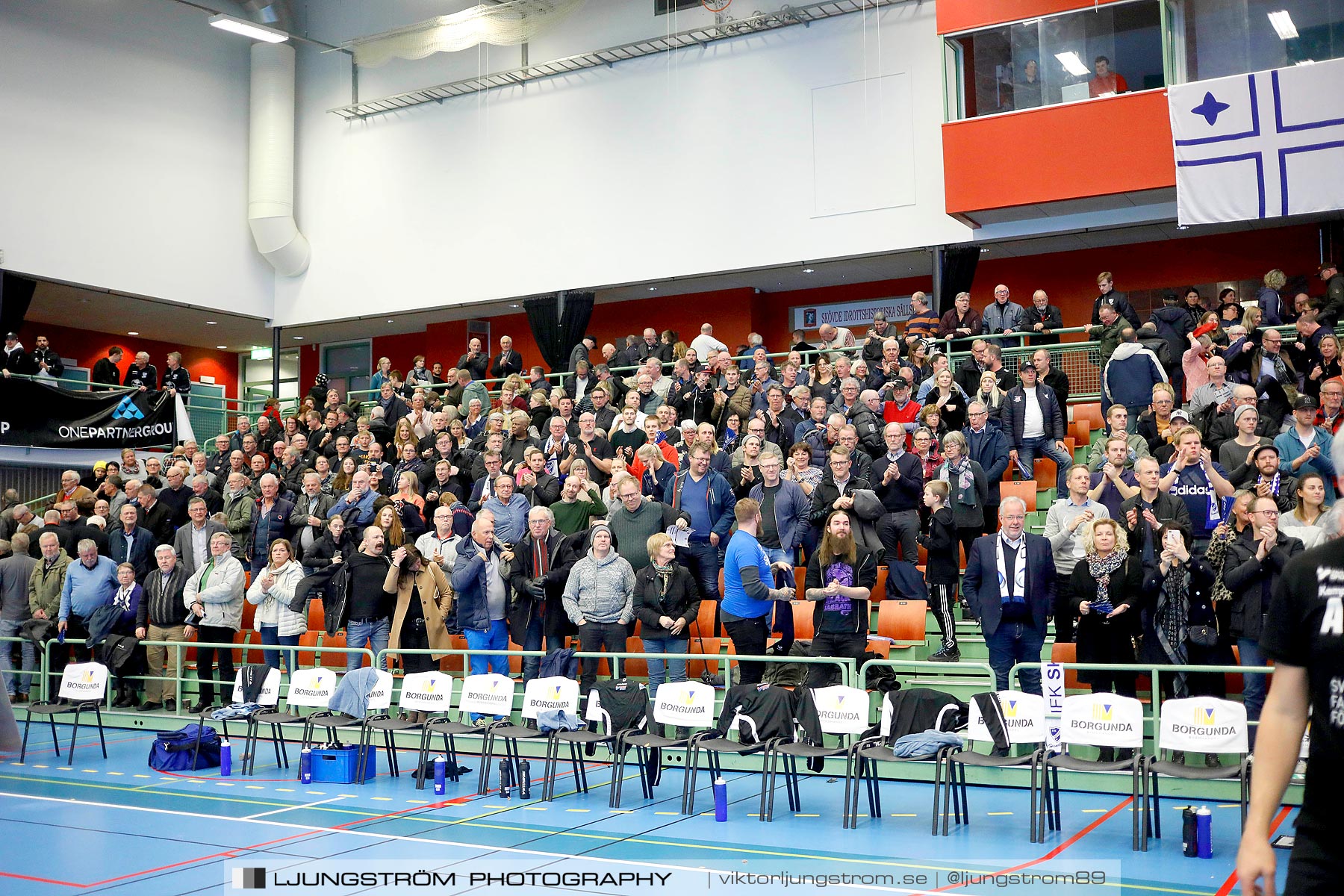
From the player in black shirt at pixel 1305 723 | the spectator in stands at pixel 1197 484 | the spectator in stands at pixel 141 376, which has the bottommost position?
the player in black shirt at pixel 1305 723

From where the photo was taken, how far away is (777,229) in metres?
18.6

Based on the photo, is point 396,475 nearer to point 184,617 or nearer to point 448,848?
point 184,617

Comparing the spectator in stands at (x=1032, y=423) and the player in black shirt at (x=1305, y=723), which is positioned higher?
the spectator in stands at (x=1032, y=423)

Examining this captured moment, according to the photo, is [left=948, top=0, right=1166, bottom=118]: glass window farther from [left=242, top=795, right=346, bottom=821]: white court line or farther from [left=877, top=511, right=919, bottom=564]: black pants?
[left=242, top=795, right=346, bottom=821]: white court line

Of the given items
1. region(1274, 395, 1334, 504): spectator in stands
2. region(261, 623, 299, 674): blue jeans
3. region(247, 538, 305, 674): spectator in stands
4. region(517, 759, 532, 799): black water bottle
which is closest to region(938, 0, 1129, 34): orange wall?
region(1274, 395, 1334, 504): spectator in stands

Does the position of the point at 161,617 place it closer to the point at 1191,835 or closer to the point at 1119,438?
the point at 1119,438

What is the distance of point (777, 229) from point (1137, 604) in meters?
11.5

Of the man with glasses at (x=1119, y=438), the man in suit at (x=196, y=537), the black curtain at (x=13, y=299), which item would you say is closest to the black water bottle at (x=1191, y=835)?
the man with glasses at (x=1119, y=438)

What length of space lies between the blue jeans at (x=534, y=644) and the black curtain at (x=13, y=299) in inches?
533

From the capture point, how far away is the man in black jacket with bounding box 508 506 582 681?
1011 cm

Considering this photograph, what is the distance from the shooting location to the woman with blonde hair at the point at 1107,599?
817 cm

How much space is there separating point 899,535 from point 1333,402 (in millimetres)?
3940

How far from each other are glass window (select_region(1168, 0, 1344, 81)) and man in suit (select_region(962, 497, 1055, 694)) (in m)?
8.32

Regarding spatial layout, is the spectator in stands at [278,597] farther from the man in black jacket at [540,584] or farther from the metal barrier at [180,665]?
the man in black jacket at [540,584]
